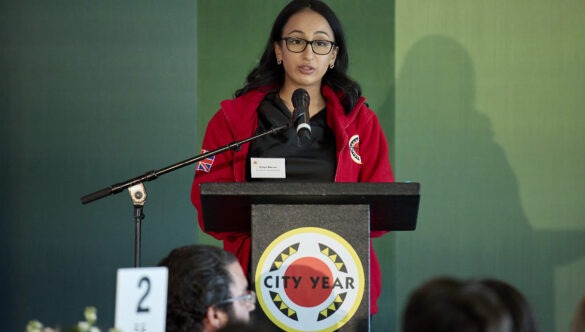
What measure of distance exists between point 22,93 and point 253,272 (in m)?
2.65

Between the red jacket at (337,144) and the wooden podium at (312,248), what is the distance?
25.6 inches

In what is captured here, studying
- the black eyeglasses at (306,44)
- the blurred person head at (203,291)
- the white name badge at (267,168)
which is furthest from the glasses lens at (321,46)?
the blurred person head at (203,291)

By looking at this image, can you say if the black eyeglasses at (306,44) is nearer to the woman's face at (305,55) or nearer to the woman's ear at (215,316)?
the woman's face at (305,55)

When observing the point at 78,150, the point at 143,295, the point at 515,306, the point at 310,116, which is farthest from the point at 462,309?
the point at 78,150

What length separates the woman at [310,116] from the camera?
348 centimetres

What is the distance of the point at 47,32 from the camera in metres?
4.90

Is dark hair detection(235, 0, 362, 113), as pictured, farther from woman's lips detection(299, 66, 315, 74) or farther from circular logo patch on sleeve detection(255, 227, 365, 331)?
circular logo patch on sleeve detection(255, 227, 365, 331)

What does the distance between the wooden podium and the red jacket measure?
0.65 metres

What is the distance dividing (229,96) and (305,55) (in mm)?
1417

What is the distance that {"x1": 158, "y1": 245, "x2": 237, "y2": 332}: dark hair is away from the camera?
2289mm

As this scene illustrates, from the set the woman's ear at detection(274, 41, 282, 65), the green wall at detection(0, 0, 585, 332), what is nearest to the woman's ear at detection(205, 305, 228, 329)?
the woman's ear at detection(274, 41, 282, 65)

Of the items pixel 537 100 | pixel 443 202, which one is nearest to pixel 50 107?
pixel 443 202

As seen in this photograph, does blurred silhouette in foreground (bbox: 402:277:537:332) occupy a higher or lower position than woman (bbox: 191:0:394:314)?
lower

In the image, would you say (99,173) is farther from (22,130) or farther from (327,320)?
(327,320)
